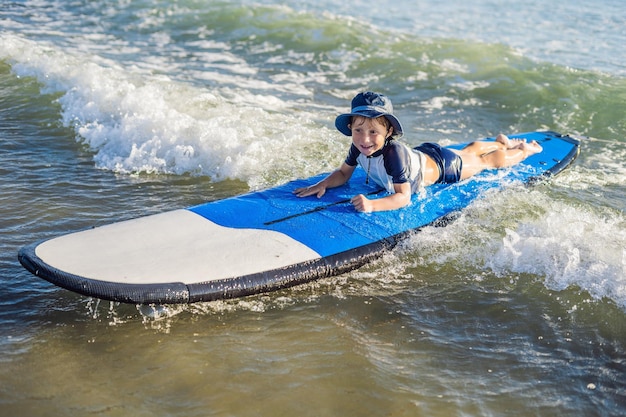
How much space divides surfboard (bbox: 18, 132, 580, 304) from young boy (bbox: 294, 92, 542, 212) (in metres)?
0.09

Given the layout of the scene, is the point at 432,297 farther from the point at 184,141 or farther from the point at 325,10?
the point at 325,10

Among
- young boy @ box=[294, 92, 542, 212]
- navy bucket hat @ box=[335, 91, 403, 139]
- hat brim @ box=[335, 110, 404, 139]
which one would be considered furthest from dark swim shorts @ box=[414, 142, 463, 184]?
navy bucket hat @ box=[335, 91, 403, 139]

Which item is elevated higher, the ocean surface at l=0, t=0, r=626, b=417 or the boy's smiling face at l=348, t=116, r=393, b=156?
the boy's smiling face at l=348, t=116, r=393, b=156

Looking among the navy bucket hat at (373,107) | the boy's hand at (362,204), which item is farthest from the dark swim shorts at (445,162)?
the boy's hand at (362,204)

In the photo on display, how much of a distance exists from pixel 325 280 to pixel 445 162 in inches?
67.4

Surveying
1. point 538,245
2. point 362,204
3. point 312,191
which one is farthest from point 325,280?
point 538,245

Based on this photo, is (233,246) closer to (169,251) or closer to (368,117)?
(169,251)

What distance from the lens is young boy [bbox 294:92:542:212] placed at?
15.7 feet

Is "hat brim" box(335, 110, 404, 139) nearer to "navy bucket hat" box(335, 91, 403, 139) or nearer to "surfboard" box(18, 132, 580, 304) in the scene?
"navy bucket hat" box(335, 91, 403, 139)

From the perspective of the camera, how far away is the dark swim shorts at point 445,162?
5.61 metres

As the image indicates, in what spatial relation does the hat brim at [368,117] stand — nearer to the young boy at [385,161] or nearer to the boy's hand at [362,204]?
the young boy at [385,161]

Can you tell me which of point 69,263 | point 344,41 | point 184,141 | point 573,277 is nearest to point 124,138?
point 184,141

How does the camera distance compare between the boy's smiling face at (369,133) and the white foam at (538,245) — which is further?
the boy's smiling face at (369,133)

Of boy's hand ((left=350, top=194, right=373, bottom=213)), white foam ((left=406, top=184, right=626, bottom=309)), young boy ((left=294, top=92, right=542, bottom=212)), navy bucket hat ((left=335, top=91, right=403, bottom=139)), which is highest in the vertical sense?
navy bucket hat ((left=335, top=91, right=403, bottom=139))
